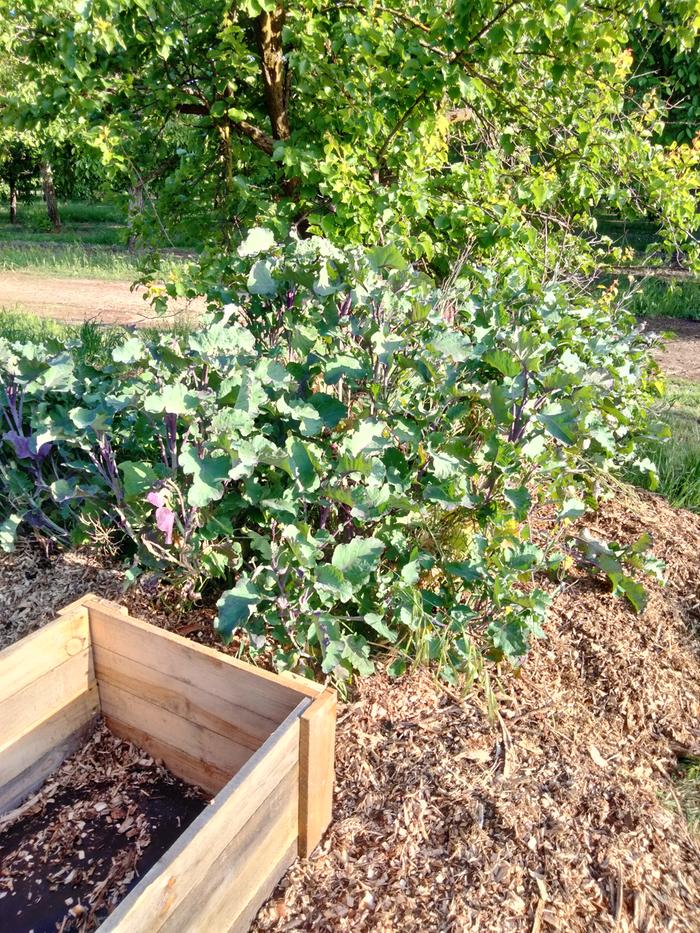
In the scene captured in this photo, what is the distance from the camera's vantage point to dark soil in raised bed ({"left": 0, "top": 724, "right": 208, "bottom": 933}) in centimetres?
161

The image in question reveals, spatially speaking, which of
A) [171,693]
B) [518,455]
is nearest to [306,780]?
[171,693]

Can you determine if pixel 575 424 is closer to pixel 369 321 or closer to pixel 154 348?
pixel 369 321

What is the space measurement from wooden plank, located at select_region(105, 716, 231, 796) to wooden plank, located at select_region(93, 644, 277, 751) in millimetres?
140

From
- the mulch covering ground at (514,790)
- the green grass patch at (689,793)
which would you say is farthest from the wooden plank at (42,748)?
the green grass patch at (689,793)

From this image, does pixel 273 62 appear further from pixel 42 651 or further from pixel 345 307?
pixel 42 651

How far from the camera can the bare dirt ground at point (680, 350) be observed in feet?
20.0

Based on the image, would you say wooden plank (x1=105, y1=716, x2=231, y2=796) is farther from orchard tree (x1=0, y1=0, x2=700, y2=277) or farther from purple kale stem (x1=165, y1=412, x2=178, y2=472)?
orchard tree (x1=0, y1=0, x2=700, y2=277)

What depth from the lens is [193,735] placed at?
1.83 m

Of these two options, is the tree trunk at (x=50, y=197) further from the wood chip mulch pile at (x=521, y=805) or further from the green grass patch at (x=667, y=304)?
the wood chip mulch pile at (x=521, y=805)

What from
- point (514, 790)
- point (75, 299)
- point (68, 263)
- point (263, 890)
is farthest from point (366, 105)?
point (68, 263)

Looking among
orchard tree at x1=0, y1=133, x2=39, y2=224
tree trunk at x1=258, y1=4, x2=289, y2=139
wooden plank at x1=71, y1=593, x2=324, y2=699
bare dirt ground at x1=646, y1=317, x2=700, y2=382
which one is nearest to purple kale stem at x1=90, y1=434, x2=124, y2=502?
wooden plank at x1=71, y1=593, x2=324, y2=699

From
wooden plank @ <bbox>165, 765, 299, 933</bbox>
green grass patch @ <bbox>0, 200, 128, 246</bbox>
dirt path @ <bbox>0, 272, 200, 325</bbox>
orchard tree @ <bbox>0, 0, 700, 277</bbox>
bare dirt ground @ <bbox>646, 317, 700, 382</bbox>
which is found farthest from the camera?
green grass patch @ <bbox>0, 200, 128, 246</bbox>

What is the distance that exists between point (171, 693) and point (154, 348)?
0.97 m

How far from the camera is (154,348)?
2061 mm
